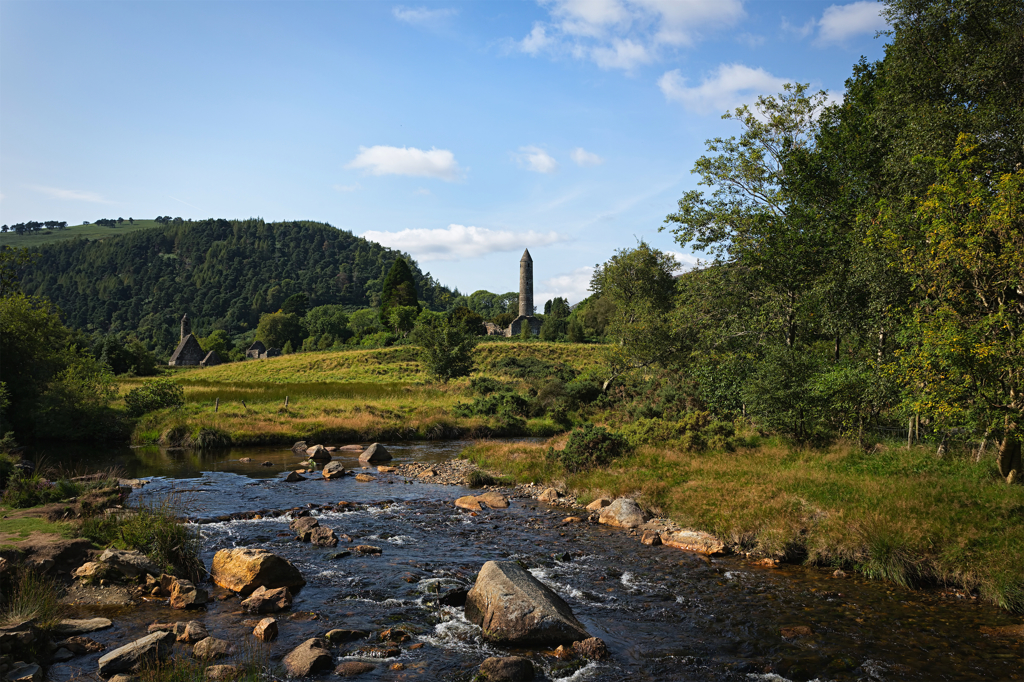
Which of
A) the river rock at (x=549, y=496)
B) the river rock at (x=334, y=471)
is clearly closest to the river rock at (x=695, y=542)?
the river rock at (x=549, y=496)

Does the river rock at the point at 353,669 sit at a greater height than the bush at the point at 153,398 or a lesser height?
lesser

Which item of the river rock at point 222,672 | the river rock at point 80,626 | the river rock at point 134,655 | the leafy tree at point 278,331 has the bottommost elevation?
the river rock at point 80,626

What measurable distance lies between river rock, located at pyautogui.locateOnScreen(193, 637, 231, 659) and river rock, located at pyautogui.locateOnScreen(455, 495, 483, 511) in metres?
9.49

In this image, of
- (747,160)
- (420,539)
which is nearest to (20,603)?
(420,539)

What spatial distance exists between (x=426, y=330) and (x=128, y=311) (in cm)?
15340

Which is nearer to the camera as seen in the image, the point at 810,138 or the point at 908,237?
the point at 908,237

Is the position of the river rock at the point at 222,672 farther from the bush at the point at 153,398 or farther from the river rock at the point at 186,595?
the bush at the point at 153,398

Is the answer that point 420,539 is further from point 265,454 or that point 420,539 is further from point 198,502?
point 265,454

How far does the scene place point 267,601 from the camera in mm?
9688

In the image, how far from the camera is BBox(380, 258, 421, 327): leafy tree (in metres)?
103

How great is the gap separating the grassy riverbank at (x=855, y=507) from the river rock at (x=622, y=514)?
549mm

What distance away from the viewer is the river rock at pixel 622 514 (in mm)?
15172

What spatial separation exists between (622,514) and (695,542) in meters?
2.49

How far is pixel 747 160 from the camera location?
23.9 meters
